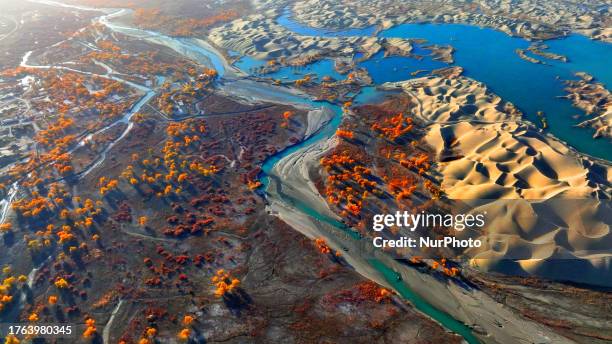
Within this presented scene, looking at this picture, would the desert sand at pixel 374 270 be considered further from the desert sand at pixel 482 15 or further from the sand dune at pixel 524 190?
the desert sand at pixel 482 15

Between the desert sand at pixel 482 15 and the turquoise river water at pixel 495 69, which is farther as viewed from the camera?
the desert sand at pixel 482 15

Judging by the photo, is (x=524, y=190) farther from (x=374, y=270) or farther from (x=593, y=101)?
(x=593, y=101)

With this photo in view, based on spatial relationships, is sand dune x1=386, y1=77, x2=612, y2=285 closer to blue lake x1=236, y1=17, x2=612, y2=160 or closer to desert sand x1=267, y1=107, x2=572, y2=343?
desert sand x1=267, y1=107, x2=572, y2=343

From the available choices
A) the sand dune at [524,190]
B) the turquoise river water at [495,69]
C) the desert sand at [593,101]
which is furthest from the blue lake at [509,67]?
the sand dune at [524,190]

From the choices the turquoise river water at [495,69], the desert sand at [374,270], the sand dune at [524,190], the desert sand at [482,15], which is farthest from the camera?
the desert sand at [482,15]

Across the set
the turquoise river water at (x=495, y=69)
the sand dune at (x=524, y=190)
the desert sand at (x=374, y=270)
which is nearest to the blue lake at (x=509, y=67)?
the turquoise river water at (x=495, y=69)

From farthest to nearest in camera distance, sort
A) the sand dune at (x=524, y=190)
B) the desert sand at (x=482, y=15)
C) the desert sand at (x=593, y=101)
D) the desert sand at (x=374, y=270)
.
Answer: the desert sand at (x=482, y=15)
the desert sand at (x=593, y=101)
the sand dune at (x=524, y=190)
the desert sand at (x=374, y=270)

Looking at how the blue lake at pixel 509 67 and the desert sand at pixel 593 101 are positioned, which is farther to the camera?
the blue lake at pixel 509 67

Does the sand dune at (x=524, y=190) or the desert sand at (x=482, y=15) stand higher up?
the desert sand at (x=482, y=15)

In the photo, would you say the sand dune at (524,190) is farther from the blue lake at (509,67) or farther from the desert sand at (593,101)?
the desert sand at (593,101)

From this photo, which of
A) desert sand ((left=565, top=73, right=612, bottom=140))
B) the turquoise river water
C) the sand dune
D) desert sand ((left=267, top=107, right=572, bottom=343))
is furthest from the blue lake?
desert sand ((left=267, top=107, right=572, bottom=343))
